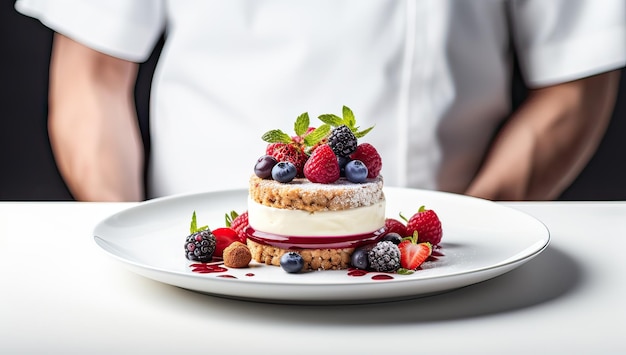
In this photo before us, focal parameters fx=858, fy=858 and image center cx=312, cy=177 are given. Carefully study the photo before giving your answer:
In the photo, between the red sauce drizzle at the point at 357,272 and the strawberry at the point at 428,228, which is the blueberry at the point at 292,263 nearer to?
the red sauce drizzle at the point at 357,272

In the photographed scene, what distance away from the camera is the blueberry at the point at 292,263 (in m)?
1.23

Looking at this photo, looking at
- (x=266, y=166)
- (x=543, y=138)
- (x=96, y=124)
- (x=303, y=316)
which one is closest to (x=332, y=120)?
(x=266, y=166)

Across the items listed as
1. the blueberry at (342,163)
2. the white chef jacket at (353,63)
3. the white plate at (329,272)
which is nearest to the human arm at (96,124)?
the white chef jacket at (353,63)

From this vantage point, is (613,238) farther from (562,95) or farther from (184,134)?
(184,134)

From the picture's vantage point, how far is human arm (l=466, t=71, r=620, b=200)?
2197mm

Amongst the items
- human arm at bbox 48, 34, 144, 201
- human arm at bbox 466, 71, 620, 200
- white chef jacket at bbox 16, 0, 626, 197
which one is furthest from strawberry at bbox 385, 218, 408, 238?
human arm at bbox 48, 34, 144, 201

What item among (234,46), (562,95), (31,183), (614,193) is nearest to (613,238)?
(562,95)

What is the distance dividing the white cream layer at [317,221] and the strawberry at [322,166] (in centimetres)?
5

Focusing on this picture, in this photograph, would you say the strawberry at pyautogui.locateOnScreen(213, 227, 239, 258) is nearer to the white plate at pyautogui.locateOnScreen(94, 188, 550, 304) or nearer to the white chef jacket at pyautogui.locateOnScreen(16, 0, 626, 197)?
the white plate at pyautogui.locateOnScreen(94, 188, 550, 304)

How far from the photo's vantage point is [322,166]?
1277 millimetres

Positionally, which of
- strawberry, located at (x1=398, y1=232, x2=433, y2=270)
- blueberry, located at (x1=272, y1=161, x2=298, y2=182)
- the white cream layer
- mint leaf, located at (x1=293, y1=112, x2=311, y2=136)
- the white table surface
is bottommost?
the white table surface

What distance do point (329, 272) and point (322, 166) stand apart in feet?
0.52

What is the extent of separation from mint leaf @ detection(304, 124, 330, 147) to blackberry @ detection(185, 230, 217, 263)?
0.69ft

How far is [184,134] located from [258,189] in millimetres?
905
